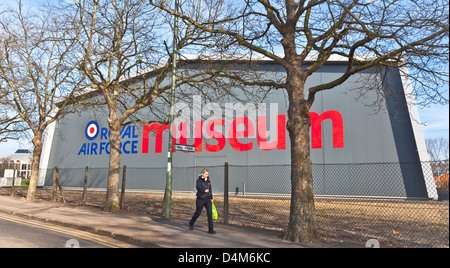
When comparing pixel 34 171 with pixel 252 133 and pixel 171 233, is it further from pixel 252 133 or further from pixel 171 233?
pixel 252 133

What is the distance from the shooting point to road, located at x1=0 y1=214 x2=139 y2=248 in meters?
7.03

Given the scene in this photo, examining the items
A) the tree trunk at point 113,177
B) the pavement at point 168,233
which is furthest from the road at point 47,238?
the tree trunk at point 113,177

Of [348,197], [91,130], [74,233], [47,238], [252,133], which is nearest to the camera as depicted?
[47,238]

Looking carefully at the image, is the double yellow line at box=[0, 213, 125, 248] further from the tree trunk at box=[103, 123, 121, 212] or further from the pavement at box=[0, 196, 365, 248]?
the tree trunk at box=[103, 123, 121, 212]

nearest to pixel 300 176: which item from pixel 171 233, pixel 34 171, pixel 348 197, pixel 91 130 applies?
pixel 171 233

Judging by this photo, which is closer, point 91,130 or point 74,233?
point 74,233

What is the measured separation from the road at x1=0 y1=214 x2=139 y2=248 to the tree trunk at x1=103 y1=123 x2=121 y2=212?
11.5 ft

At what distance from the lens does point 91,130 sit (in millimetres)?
34688

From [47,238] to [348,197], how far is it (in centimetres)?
1860

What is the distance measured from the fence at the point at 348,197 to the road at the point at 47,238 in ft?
14.7

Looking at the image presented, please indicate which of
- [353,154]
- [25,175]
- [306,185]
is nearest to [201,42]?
[306,185]

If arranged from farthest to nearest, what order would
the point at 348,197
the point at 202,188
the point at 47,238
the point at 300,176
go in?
the point at 348,197
the point at 202,188
the point at 300,176
the point at 47,238

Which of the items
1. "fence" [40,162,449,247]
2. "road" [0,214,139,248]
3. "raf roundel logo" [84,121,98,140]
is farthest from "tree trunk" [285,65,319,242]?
"raf roundel logo" [84,121,98,140]

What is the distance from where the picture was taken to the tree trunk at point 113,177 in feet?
44.3
